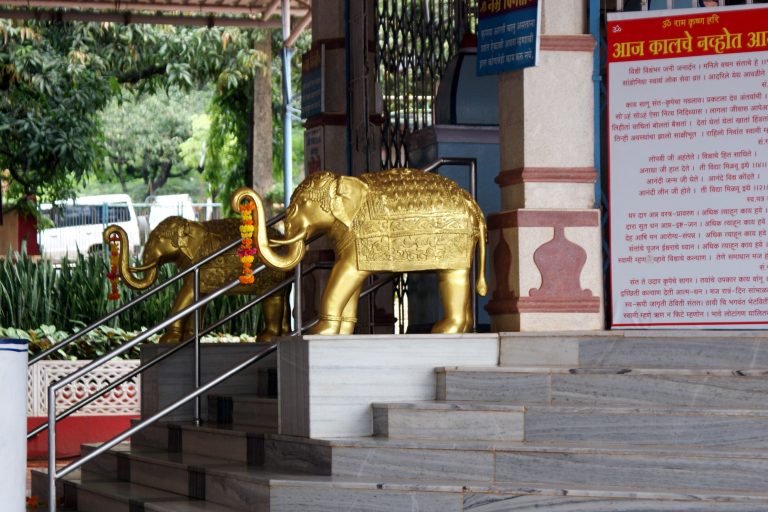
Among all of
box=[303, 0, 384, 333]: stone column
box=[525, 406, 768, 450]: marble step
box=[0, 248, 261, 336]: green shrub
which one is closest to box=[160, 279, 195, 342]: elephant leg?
box=[303, 0, 384, 333]: stone column

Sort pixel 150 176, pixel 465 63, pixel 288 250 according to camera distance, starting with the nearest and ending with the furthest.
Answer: pixel 288 250, pixel 465 63, pixel 150 176

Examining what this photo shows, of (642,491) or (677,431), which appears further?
(677,431)

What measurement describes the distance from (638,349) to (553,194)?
3.13 feet

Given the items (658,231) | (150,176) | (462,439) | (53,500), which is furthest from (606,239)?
(150,176)

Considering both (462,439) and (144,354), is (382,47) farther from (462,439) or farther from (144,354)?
(462,439)

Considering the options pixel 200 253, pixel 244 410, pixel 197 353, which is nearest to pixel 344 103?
pixel 200 253

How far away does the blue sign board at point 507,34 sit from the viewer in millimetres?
6598

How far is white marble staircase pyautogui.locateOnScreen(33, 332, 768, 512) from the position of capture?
17.8 ft

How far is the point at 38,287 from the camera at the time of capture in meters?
13.2

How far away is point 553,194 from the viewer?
22.0 feet

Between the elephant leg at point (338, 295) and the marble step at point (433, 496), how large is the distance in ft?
2.67

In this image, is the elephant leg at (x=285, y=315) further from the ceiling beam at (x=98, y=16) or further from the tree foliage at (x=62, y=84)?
the tree foliage at (x=62, y=84)

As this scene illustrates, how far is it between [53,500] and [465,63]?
3864 mm

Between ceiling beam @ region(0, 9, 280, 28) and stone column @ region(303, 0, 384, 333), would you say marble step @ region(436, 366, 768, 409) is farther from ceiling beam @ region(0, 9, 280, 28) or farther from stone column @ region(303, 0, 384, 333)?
ceiling beam @ region(0, 9, 280, 28)
